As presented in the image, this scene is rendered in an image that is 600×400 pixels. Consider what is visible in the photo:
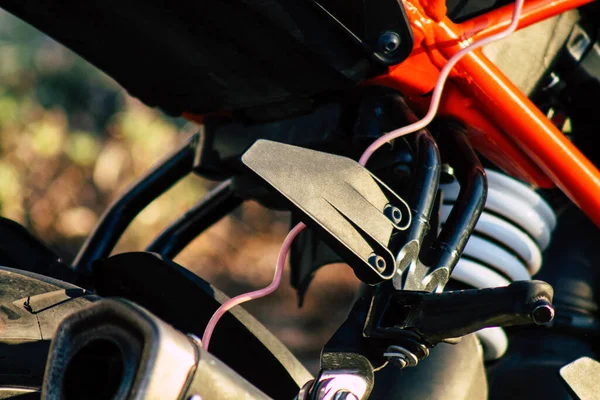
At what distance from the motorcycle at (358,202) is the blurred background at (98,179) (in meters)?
2.49

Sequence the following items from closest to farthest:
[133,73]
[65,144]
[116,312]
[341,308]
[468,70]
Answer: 1. [116,312]
2. [468,70]
3. [133,73]
4. [341,308]
5. [65,144]

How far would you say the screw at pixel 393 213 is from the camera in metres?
0.96

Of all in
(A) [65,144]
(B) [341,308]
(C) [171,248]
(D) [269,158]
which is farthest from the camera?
(A) [65,144]

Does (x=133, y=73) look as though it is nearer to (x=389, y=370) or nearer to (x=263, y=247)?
(x=389, y=370)

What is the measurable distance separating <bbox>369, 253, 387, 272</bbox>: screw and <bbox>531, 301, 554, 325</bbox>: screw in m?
0.18

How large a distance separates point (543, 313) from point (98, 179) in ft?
12.2

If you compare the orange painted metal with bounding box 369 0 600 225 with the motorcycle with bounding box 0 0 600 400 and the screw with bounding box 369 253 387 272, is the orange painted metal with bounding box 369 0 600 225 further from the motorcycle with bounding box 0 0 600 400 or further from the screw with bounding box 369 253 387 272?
the screw with bounding box 369 253 387 272

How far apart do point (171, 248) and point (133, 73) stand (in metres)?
0.40

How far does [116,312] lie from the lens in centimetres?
68

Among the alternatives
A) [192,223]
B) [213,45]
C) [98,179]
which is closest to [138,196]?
[192,223]

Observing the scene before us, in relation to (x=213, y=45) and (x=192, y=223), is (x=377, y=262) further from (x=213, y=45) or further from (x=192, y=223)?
(x=192, y=223)

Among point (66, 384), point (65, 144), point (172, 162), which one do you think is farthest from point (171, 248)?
point (65, 144)

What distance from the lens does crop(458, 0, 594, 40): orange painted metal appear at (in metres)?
1.14

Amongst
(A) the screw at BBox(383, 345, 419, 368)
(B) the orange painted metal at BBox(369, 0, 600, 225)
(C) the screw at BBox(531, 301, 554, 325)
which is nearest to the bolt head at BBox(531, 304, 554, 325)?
(C) the screw at BBox(531, 301, 554, 325)
